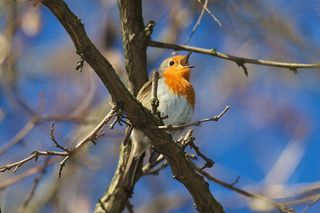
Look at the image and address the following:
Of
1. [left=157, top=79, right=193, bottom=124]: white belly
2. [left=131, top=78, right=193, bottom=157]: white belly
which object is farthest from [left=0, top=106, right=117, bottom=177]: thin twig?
[left=157, top=79, right=193, bottom=124]: white belly

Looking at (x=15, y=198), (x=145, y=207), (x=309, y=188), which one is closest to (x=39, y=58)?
(x=15, y=198)

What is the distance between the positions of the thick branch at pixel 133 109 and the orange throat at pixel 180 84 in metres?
1.04

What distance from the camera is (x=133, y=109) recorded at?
10.6ft

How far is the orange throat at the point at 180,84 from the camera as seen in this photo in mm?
4531

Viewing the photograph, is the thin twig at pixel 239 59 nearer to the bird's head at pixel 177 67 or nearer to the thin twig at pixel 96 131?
the bird's head at pixel 177 67

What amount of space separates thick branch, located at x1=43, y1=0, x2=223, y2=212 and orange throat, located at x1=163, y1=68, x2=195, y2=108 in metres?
1.04

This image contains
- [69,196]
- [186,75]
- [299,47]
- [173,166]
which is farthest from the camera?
[69,196]

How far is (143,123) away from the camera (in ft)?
10.7

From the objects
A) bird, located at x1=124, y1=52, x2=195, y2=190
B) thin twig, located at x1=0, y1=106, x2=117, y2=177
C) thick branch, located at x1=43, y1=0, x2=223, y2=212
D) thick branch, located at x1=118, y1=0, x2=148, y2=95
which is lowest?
thin twig, located at x1=0, y1=106, x2=117, y2=177

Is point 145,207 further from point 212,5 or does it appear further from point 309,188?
point 309,188

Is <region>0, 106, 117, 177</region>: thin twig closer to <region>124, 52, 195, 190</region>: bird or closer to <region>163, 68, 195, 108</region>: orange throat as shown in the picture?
<region>124, 52, 195, 190</region>: bird

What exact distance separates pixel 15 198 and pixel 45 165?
254cm

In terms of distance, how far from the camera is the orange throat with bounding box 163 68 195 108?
4.53m

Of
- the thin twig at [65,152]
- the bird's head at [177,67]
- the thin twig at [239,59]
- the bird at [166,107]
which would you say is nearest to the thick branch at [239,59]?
the thin twig at [239,59]
